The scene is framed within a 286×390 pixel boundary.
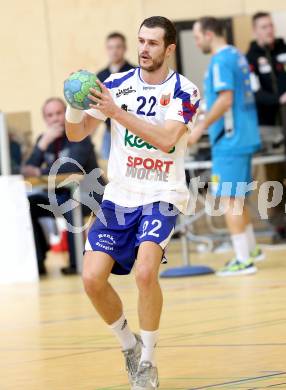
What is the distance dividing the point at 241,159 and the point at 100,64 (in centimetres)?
545

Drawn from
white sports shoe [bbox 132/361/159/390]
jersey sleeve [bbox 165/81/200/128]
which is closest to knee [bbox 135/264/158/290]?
white sports shoe [bbox 132/361/159/390]

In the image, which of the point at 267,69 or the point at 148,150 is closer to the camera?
the point at 148,150

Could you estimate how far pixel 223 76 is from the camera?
10.8 metres

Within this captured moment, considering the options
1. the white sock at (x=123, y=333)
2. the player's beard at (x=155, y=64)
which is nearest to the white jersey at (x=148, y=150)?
the player's beard at (x=155, y=64)

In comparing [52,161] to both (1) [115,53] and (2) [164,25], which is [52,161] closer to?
(1) [115,53]

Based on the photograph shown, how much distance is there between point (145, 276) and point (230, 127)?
232 inches

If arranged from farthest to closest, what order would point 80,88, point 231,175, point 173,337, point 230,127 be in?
point 230,127 < point 231,175 < point 173,337 < point 80,88

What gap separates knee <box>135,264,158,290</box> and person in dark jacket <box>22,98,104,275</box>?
675 centimetres

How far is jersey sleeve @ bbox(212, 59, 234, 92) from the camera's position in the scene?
35.4 feet

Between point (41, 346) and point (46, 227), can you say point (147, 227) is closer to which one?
point (41, 346)

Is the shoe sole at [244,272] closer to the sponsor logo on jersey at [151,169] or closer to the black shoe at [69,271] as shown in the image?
the black shoe at [69,271]

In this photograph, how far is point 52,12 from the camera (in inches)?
640

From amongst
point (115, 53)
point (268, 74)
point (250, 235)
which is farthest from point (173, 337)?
point (268, 74)

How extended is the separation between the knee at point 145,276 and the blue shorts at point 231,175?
549 centimetres
